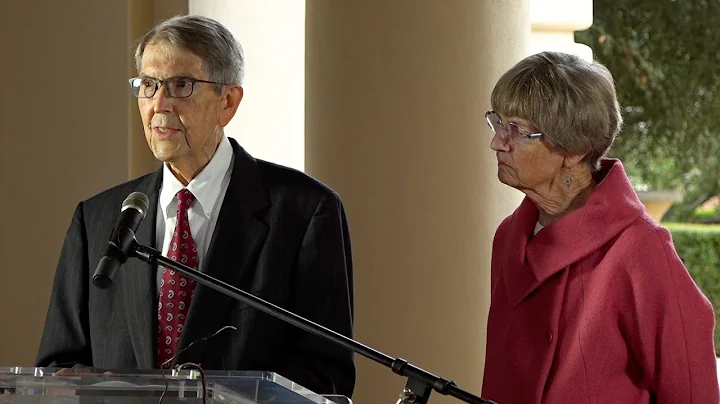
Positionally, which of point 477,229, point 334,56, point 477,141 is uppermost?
point 334,56

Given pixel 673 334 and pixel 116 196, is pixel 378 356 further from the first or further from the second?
pixel 116 196

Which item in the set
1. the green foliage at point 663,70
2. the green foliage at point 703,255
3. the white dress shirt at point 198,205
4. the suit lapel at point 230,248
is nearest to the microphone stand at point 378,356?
the suit lapel at point 230,248

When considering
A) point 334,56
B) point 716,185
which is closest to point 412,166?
point 334,56

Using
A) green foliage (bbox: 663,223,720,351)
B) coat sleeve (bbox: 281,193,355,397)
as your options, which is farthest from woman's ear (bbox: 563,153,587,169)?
green foliage (bbox: 663,223,720,351)

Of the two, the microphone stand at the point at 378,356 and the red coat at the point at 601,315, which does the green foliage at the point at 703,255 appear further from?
the microphone stand at the point at 378,356

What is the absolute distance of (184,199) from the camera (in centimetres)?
291

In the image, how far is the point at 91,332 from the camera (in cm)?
291

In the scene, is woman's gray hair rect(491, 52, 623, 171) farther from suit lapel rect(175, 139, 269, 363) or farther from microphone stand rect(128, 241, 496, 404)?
microphone stand rect(128, 241, 496, 404)

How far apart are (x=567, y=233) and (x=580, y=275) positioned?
0.10 m

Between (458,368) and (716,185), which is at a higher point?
(458,368)

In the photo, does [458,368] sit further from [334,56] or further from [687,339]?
[687,339]

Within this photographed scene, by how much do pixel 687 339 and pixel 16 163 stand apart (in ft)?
9.49

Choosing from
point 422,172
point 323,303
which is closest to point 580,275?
point 323,303

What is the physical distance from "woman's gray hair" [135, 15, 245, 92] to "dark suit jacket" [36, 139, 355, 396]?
22 cm
